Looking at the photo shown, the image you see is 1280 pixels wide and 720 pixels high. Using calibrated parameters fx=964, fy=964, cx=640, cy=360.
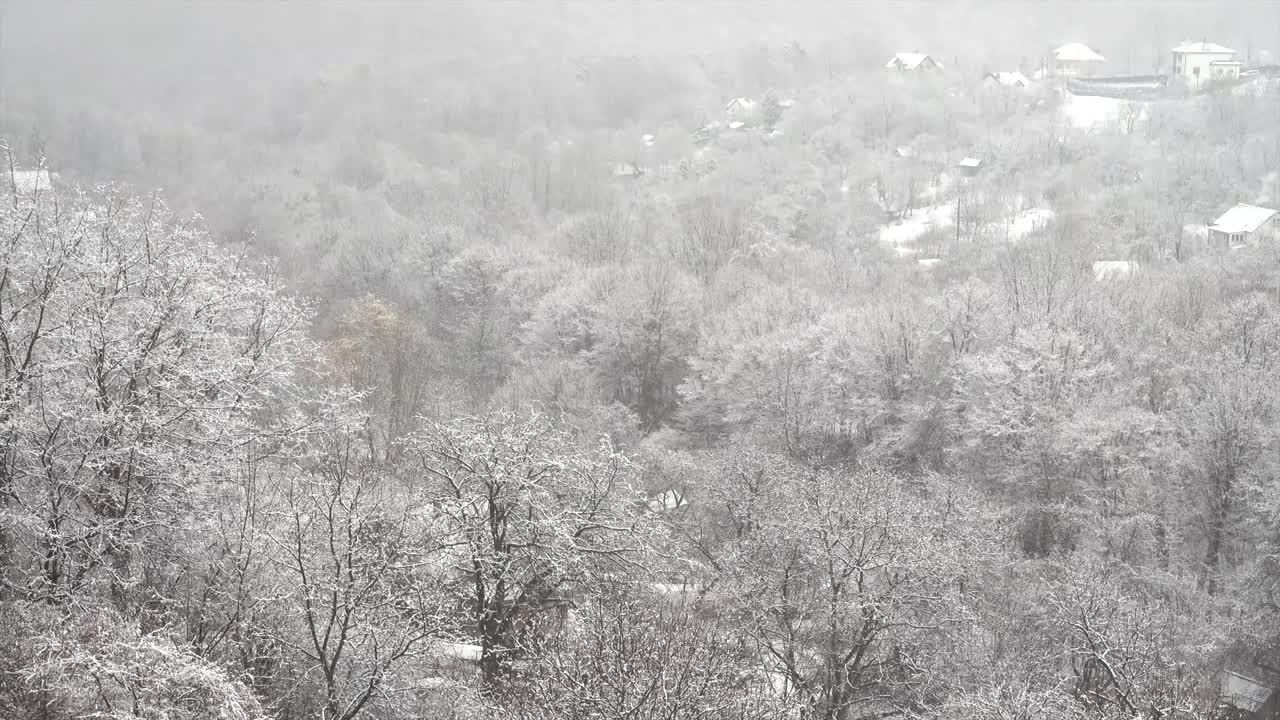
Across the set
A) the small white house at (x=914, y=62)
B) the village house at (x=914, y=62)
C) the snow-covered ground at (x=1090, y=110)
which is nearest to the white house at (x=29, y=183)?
the snow-covered ground at (x=1090, y=110)

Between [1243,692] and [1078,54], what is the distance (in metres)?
99.2

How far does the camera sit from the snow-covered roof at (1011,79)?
9738 cm

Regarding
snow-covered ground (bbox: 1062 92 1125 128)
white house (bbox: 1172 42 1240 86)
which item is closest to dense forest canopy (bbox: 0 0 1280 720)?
snow-covered ground (bbox: 1062 92 1125 128)

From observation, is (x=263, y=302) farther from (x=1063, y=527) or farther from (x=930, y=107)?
(x=930, y=107)

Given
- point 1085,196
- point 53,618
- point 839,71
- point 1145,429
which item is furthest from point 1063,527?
point 839,71

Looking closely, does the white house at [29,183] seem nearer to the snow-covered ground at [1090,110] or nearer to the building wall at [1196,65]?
the snow-covered ground at [1090,110]

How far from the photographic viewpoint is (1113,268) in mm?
44500

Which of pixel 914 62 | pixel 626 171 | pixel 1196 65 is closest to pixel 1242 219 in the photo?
pixel 1196 65

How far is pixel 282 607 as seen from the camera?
540 inches

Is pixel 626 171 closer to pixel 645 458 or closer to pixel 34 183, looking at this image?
pixel 645 458

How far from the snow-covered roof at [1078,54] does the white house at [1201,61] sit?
11.4 meters

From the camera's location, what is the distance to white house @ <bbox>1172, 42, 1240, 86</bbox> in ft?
295

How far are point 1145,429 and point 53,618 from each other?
25.3m

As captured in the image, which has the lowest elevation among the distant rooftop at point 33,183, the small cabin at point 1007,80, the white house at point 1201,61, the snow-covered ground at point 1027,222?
the snow-covered ground at point 1027,222
